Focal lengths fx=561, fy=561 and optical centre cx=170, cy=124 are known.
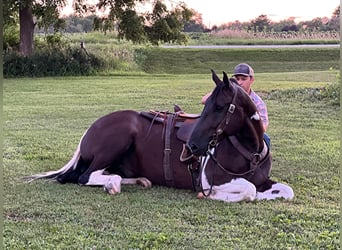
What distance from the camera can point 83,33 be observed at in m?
26.8

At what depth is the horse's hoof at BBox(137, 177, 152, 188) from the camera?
15.3 ft

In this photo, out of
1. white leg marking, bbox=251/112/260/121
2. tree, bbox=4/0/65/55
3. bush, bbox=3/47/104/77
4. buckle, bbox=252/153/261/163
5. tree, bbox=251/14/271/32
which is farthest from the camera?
tree, bbox=251/14/271/32

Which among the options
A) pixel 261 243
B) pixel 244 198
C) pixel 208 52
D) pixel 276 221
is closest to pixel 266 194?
pixel 244 198

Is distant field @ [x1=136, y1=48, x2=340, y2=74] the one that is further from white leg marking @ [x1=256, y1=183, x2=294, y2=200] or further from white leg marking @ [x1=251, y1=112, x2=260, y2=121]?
white leg marking @ [x1=251, y1=112, x2=260, y2=121]

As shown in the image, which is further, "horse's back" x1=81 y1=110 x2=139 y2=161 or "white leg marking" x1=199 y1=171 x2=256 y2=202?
"horse's back" x1=81 y1=110 x2=139 y2=161

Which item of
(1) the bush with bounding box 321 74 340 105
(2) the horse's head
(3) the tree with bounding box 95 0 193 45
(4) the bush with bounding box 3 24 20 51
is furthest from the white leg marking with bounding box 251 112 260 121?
(4) the bush with bounding box 3 24 20 51

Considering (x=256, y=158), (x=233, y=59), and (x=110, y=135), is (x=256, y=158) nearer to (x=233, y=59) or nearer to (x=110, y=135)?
(x=110, y=135)

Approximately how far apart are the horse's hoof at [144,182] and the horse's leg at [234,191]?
21.2 inches

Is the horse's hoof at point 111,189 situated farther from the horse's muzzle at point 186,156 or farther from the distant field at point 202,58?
the distant field at point 202,58

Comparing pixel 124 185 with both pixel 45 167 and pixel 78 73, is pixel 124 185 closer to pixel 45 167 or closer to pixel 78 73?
pixel 45 167

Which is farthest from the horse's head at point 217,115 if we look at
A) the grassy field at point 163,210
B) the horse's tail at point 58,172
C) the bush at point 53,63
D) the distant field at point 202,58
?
the distant field at point 202,58

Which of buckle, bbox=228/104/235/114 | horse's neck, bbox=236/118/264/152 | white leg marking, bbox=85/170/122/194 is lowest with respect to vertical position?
white leg marking, bbox=85/170/122/194

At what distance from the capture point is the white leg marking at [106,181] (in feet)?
14.6

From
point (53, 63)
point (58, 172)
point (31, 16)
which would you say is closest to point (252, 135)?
point (58, 172)
